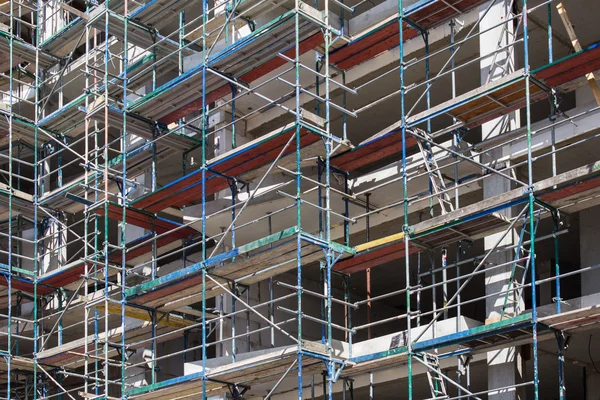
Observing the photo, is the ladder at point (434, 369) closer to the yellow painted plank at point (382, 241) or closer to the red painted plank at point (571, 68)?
the yellow painted plank at point (382, 241)

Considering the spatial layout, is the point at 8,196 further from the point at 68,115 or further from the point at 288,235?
the point at 288,235

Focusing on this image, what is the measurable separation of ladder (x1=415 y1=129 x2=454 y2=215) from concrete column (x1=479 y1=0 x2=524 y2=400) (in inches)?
28.9

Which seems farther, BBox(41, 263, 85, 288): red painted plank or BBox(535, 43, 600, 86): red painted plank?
BBox(41, 263, 85, 288): red painted plank

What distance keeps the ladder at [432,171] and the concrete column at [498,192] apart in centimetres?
73

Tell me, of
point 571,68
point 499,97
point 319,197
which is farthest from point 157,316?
point 571,68

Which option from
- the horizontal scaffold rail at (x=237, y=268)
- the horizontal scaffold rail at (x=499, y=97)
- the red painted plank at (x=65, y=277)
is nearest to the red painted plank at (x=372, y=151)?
the horizontal scaffold rail at (x=499, y=97)

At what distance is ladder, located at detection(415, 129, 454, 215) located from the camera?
820 inches

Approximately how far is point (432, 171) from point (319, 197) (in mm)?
2413

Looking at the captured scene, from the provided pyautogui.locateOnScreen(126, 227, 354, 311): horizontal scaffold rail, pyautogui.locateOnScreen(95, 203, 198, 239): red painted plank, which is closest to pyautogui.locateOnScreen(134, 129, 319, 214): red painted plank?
pyautogui.locateOnScreen(95, 203, 198, 239): red painted plank

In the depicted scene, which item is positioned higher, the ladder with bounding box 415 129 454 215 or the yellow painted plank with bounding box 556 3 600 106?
the yellow painted plank with bounding box 556 3 600 106

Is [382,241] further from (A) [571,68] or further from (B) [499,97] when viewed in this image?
(A) [571,68]

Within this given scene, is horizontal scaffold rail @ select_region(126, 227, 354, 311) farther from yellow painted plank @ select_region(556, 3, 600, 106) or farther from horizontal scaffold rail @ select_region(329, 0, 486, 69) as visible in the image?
yellow painted plank @ select_region(556, 3, 600, 106)

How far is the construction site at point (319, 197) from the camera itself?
2031cm

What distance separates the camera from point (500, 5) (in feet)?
72.5
